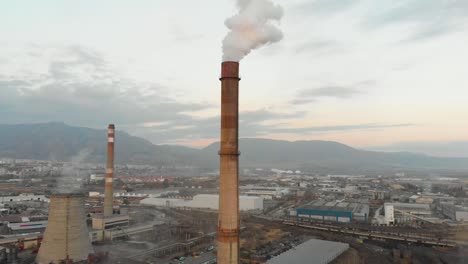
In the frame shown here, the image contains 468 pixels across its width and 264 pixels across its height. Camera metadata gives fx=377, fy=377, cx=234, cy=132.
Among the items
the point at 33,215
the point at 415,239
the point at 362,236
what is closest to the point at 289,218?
the point at 362,236

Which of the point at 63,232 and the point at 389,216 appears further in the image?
the point at 389,216

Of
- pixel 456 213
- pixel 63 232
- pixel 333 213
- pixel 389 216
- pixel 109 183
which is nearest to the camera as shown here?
pixel 63 232

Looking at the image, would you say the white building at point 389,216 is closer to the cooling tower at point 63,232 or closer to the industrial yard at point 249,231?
the industrial yard at point 249,231

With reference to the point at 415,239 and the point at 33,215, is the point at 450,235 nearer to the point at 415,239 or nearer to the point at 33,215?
the point at 415,239

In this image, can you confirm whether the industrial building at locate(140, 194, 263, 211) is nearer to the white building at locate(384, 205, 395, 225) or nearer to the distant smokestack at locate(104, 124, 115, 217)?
the white building at locate(384, 205, 395, 225)

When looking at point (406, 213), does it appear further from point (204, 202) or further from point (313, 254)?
point (204, 202)

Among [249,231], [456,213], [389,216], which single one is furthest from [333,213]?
[456,213]
